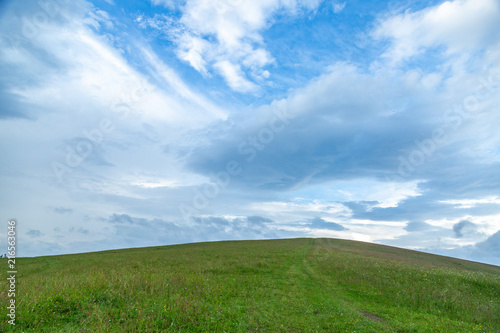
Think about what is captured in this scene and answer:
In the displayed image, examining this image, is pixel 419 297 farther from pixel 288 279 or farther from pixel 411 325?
pixel 288 279

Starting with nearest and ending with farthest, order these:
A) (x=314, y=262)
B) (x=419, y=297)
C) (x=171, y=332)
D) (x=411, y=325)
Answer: (x=171, y=332)
(x=411, y=325)
(x=419, y=297)
(x=314, y=262)

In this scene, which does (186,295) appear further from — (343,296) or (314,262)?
(314,262)

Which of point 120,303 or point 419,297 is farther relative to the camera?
point 419,297

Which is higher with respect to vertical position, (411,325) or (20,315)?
(20,315)

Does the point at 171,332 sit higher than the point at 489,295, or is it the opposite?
the point at 171,332

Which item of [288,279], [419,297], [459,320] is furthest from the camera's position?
[288,279]

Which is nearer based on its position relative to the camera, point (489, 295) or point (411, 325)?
point (411, 325)

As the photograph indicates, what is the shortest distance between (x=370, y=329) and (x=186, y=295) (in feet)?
39.1

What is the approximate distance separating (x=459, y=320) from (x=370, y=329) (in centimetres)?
803

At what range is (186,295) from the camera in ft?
59.6

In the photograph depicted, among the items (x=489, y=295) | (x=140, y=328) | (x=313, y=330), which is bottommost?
(x=489, y=295)

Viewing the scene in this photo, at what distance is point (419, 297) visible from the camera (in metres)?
20.9

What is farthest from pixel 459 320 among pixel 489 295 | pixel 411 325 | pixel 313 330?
pixel 313 330

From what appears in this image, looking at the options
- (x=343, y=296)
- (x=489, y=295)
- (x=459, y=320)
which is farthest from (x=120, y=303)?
(x=489, y=295)
